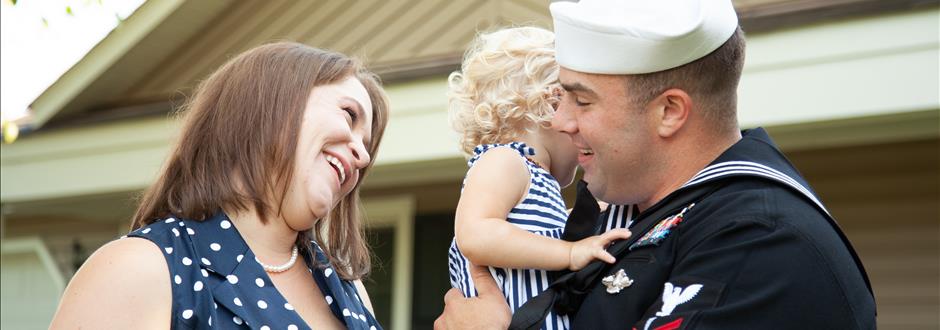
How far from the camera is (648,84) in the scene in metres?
2.38

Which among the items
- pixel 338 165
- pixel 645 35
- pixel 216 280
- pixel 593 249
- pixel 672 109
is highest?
pixel 645 35

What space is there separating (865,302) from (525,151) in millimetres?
1125

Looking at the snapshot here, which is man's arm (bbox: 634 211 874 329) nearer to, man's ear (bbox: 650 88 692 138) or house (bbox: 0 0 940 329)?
man's ear (bbox: 650 88 692 138)

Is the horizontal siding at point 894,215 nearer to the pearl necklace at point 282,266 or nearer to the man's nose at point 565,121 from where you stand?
the man's nose at point 565,121

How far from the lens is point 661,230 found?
228cm

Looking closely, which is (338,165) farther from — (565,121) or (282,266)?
(565,121)

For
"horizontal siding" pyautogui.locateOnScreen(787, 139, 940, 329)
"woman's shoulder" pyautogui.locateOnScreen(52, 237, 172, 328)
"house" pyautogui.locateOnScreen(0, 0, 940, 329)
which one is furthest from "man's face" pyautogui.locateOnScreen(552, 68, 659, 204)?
"horizontal siding" pyautogui.locateOnScreen(787, 139, 940, 329)

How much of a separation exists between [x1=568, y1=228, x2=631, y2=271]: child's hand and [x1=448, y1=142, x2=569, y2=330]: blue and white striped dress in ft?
0.68

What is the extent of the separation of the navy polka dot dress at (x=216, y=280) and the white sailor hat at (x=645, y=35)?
830mm

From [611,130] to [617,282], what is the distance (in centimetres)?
34

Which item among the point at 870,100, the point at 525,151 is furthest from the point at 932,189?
the point at 525,151

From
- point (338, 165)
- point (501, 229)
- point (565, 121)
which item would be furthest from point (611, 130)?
point (338, 165)

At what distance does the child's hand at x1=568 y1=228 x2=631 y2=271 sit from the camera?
239cm

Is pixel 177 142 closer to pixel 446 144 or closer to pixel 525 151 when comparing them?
pixel 525 151
